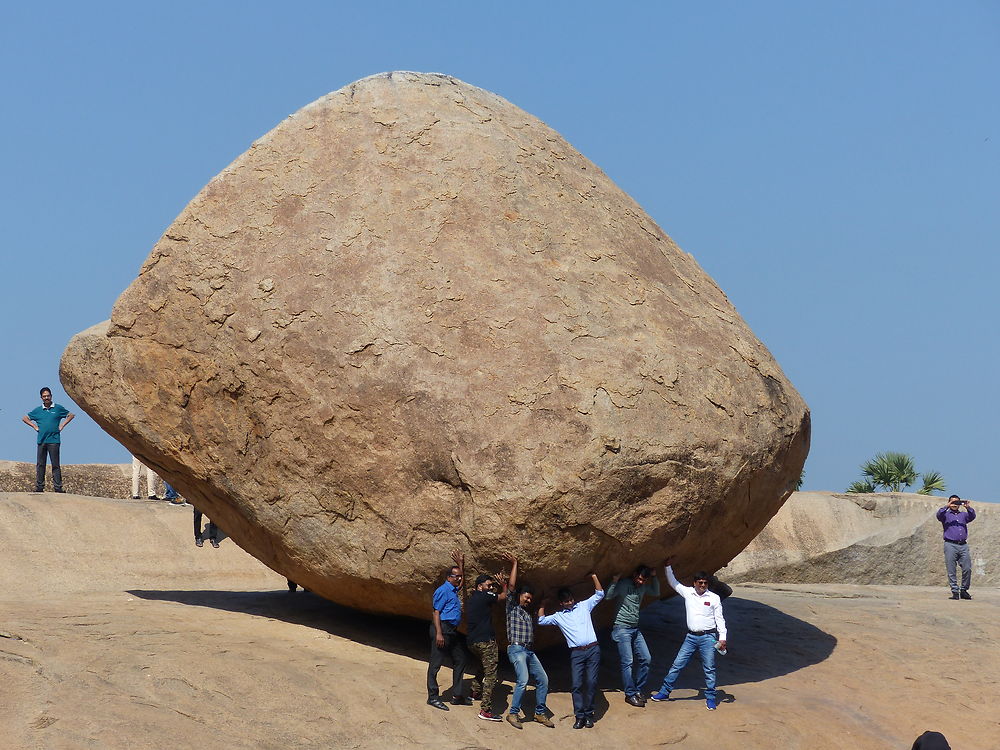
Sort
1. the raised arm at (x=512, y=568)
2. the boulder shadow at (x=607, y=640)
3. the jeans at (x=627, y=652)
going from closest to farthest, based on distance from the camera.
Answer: the raised arm at (x=512, y=568)
the jeans at (x=627, y=652)
the boulder shadow at (x=607, y=640)

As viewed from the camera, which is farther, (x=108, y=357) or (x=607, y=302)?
(x=108, y=357)

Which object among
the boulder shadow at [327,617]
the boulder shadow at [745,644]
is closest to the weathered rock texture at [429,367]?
the boulder shadow at [327,617]

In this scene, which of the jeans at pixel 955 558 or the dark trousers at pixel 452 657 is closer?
the dark trousers at pixel 452 657

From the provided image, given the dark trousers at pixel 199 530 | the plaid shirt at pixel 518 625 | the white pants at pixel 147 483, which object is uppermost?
the white pants at pixel 147 483

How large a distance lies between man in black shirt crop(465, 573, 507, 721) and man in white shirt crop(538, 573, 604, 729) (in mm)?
405

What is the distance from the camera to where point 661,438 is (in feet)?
25.8

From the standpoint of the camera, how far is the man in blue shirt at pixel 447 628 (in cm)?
783

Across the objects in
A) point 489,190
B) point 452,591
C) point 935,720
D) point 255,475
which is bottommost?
Answer: point 935,720

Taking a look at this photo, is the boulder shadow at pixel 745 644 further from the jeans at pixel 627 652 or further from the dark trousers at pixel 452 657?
the dark trousers at pixel 452 657

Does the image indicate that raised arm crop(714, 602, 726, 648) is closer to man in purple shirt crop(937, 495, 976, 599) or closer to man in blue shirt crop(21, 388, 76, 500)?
man in purple shirt crop(937, 495, 976, 599)

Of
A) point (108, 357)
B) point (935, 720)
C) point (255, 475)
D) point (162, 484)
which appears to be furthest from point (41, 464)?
point (935, 720)

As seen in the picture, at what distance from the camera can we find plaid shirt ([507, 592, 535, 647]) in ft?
26.2

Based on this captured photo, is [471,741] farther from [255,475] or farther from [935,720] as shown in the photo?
[935,720]

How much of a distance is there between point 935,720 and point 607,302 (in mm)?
4304
